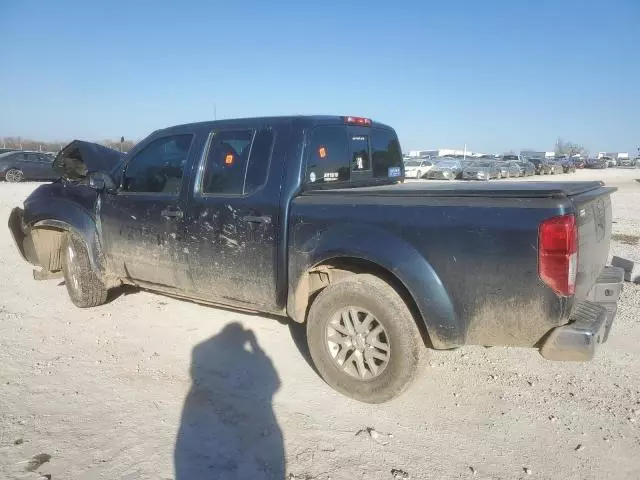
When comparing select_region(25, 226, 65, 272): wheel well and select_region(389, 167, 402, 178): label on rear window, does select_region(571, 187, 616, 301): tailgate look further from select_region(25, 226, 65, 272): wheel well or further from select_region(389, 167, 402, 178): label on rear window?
select_region(25, 226, 65, 272): wheel well

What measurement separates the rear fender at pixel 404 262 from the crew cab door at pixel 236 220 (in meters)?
0.47

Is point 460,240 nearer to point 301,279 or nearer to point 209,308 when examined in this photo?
point 301,279

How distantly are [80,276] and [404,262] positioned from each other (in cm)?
367

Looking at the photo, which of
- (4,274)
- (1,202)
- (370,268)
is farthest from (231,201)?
(1,202)

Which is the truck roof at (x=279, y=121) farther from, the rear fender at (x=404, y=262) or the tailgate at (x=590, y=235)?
the tailgate at (x=590, y=235)

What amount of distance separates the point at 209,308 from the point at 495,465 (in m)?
3.36

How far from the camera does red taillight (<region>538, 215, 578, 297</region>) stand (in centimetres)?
238

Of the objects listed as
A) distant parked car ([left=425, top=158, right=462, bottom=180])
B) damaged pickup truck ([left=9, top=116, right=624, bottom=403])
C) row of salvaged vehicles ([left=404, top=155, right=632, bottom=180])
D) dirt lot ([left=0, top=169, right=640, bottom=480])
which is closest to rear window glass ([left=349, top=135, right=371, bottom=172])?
damaged pickup truck ([left=9, top=116, right=624, bottom=403])

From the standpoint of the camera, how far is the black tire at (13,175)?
2239 cm

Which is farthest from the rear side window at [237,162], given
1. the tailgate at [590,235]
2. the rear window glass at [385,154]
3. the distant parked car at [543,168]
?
the distant parked car at [543,168]

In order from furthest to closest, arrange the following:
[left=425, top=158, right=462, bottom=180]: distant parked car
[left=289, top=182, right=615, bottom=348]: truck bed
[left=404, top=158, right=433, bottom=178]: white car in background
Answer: [left=404, top=158, right=433, bottom=178]: white car in background → [left=425, top=158, right=462, bottom=180]: distant parked car → [left=289, top=182, right=615, bottom=348]: truck bed

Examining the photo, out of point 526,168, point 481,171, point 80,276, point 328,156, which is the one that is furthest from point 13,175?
point 526,168

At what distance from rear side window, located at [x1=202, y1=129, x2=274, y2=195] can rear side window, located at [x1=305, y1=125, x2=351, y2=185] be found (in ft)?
1.08

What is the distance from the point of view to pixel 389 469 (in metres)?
2.50
